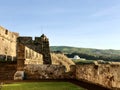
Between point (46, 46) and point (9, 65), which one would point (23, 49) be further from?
point (46, 46)

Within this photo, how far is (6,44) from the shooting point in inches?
1476

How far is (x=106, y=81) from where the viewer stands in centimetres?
1602

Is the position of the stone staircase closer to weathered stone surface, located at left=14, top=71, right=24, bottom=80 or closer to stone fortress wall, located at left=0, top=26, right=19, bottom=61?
weathered stone surface, located at left=14, top=71, right=24, bottom=80

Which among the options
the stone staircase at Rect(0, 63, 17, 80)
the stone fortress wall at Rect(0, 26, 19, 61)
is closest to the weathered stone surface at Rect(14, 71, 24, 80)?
the stone staircase at Rect(0, 63, 17, 80)

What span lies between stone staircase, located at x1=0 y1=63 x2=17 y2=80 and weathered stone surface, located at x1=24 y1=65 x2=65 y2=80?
122cm

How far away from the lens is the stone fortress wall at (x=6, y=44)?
3384 cm

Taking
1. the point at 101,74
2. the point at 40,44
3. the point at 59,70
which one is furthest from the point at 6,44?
the point at 101,74

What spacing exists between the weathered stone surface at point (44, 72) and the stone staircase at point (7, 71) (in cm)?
122

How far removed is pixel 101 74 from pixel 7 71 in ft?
31.5

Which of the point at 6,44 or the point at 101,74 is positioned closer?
the point at 101,74

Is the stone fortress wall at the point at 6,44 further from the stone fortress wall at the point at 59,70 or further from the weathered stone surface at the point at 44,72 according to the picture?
the weathered stone surface at the point at 44,72

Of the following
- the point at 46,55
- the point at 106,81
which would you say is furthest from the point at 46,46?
the point at 106,81

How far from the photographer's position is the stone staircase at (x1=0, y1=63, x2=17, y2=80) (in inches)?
896

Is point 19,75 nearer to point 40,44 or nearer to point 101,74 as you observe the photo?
point 101,74
